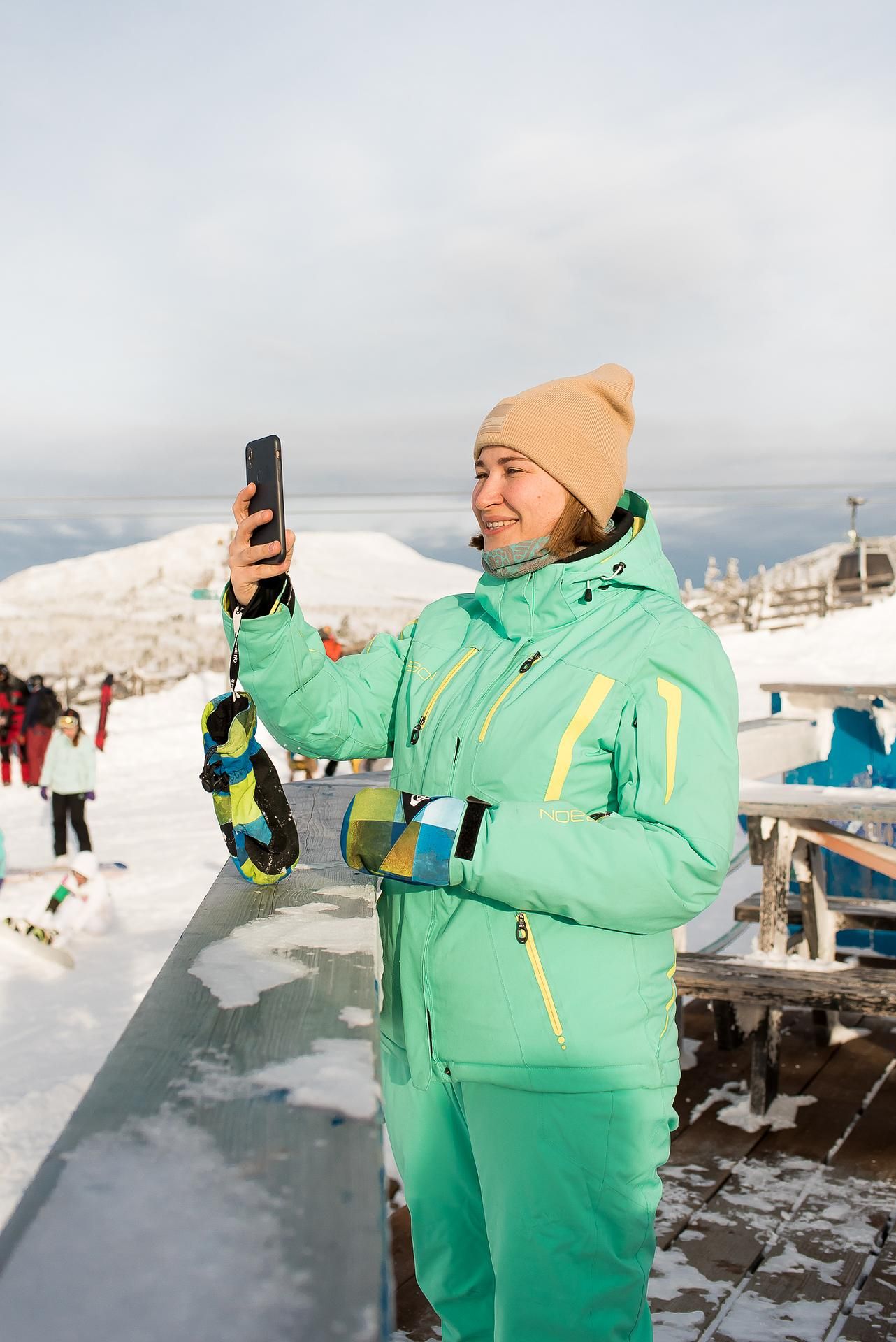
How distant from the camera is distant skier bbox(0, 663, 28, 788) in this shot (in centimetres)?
1577

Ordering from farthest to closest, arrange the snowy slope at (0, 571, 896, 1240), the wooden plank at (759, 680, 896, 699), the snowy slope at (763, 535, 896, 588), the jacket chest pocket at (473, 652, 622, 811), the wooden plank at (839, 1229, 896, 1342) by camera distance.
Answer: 1. the snowy slope at (763, 535, 896, 588)
2. the wooden plank at (759, 680, 896, 699)
3. the snowy slope at (0, 571, 896, 1240)
4. the wooden plank at (839, 1229, 896, 1342)
5. the jacket chest pocket at (473, 652, 622, 811)

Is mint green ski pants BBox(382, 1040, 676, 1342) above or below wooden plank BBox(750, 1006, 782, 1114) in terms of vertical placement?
above

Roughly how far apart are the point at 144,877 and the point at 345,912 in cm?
Result: 805

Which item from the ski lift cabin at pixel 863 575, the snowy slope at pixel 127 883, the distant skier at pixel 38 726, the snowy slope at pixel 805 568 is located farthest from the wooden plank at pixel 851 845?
the snowy slope at pixel 805 568

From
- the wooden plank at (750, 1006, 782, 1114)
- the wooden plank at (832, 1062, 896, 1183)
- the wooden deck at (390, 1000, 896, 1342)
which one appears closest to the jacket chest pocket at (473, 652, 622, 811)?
the wooden deck at (390, 1000, 896, 1342)

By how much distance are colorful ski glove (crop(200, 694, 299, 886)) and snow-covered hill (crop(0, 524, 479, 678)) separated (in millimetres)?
7125

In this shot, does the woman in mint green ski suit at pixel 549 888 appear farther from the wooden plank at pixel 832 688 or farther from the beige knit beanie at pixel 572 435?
the wooden plank at pixel 832 688

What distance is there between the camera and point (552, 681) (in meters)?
1.74

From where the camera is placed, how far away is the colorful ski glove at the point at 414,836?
1563 millimetres

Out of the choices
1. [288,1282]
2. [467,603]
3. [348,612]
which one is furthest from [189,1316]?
[348,612]

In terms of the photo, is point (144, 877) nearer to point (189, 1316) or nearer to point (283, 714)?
point (283, 714)

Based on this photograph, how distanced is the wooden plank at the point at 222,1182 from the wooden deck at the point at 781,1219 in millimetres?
1903

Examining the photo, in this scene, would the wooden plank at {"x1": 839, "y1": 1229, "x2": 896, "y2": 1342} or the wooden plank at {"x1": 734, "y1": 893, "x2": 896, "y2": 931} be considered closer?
the wooden plank at {"x1": 839, "y1": 1229, "x2": 896, "y2": 1342}

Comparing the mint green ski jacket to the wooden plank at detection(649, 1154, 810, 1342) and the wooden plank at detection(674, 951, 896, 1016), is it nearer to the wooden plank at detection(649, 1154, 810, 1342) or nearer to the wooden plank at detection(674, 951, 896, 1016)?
the wooden plank at detection(649, 1154, 810, 1342)
